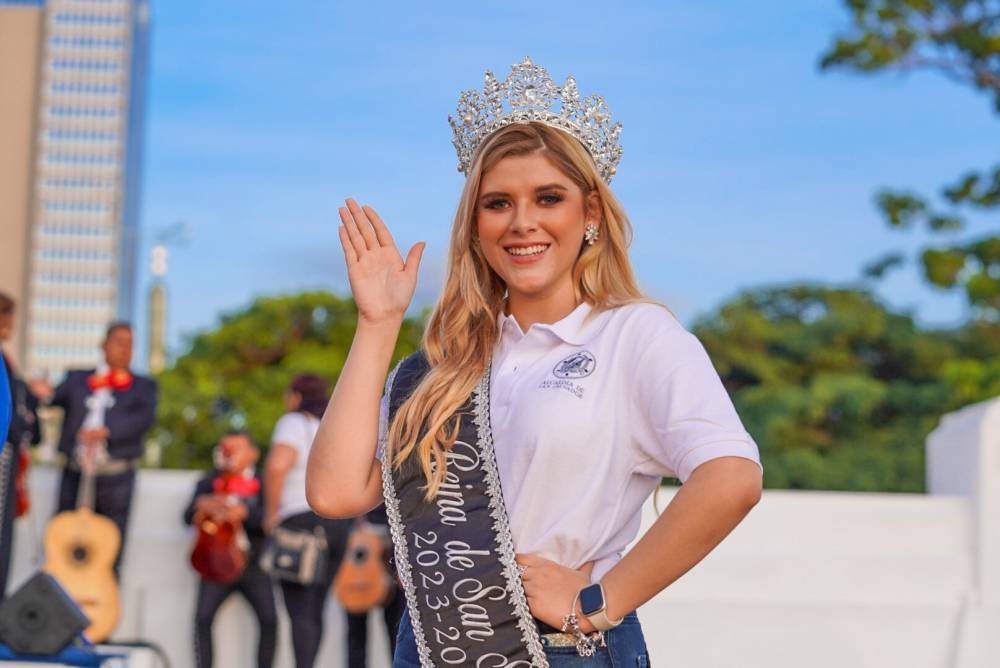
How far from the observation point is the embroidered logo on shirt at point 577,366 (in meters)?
2.02

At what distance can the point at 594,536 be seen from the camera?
1993mm

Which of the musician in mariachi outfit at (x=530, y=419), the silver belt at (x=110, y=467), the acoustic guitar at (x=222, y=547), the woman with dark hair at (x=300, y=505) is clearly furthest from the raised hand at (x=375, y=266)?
the silver belt at (x=110, y=467)

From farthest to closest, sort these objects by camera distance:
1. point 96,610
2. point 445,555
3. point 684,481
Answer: point 96,610, point 445,555, point 684,481

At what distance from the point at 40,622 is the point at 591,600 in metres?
2.90

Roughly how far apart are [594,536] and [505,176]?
1.75ft

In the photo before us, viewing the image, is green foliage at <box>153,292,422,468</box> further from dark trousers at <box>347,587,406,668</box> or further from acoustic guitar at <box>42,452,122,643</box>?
dark trousers at <box>347,587,406,668</box>

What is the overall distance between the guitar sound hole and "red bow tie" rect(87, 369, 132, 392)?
27.5 inches

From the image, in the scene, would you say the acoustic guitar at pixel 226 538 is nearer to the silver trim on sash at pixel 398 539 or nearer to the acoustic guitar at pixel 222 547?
the acoustic guitar at pixel 222 547

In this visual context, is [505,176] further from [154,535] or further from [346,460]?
[154,535]

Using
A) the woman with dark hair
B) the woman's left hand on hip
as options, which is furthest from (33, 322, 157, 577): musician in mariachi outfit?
the woman's left hand on hip

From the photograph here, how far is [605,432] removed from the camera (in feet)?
6.51

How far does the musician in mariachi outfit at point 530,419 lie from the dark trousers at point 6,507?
438 cm

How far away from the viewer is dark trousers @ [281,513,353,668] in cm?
611

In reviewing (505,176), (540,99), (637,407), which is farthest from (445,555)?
(540,99)
